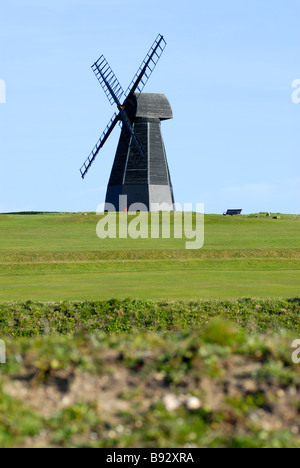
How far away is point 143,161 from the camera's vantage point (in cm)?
6731

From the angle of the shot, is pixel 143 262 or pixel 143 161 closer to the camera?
pixel 143 262

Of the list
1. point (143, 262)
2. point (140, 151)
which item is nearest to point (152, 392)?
point (143, 262)

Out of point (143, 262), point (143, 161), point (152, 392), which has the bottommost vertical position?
point (152, 392)

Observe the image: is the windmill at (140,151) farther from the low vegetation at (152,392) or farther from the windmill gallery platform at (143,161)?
the low vegetation at (152,392)

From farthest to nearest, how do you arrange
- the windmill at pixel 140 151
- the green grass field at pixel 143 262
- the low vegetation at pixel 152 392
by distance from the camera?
the windmill at pixel 140 151
the green grass field at pixel 143 262
the low vegetation at pixel 152 392

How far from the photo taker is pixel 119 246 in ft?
155

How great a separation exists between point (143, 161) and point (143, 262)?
100 ft

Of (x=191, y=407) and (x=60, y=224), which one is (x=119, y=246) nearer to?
(x=60, y=224)

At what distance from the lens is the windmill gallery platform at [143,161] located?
67.3 metres

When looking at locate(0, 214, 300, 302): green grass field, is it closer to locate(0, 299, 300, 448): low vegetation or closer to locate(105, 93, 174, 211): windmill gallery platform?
locate(105, 93, 174, 211): windmill gallery platform

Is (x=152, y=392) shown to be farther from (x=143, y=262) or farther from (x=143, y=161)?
(x=143, y=161)

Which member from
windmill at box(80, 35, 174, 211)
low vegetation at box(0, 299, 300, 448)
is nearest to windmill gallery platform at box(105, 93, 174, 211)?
windmill at box(80, 35, 174, 211)

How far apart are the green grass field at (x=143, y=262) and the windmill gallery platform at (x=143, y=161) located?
4410mm

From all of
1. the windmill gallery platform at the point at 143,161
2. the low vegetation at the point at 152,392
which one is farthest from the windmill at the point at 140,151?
the low vegetation at the point at 152,392
